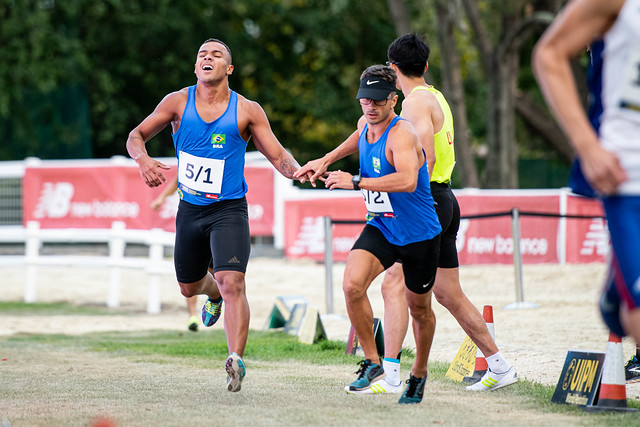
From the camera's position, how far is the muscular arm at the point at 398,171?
5453 mm

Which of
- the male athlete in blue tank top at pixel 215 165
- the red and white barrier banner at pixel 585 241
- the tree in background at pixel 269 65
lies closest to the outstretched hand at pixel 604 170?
the male athlete in blue tank top at pixel 215 165

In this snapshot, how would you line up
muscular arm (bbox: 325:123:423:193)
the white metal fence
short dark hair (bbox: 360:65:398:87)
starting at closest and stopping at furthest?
muscular arm (bbox: 325:123:423:193), short dark hair (bbox: 360:65:398:87), the white metal fence

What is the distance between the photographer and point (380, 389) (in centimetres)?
626

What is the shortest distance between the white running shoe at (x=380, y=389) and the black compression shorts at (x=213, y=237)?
1112mm

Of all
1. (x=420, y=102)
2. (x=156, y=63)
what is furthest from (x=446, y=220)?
(x=156, y=63)

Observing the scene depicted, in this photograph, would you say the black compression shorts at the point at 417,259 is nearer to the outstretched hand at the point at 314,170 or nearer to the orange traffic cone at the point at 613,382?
the outstretched hand at the point at 314,170

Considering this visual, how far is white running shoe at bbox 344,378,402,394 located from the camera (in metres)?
6.24

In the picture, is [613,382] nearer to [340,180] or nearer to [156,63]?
[340,180]

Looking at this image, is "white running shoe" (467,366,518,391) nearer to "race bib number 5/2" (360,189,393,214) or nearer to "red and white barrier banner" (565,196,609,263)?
"race bib number 5/2" (360,189,393,214)

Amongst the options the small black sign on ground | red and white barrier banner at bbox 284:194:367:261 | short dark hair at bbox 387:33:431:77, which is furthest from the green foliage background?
the small black sign on ground

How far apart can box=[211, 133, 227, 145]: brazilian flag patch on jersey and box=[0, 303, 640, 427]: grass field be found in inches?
66.3

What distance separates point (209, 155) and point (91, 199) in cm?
1195

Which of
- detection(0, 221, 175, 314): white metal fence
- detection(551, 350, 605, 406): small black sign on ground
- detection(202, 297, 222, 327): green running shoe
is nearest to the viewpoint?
detection(551, 350, 605, 406): small black sign on ground

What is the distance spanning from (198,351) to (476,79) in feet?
97.9
